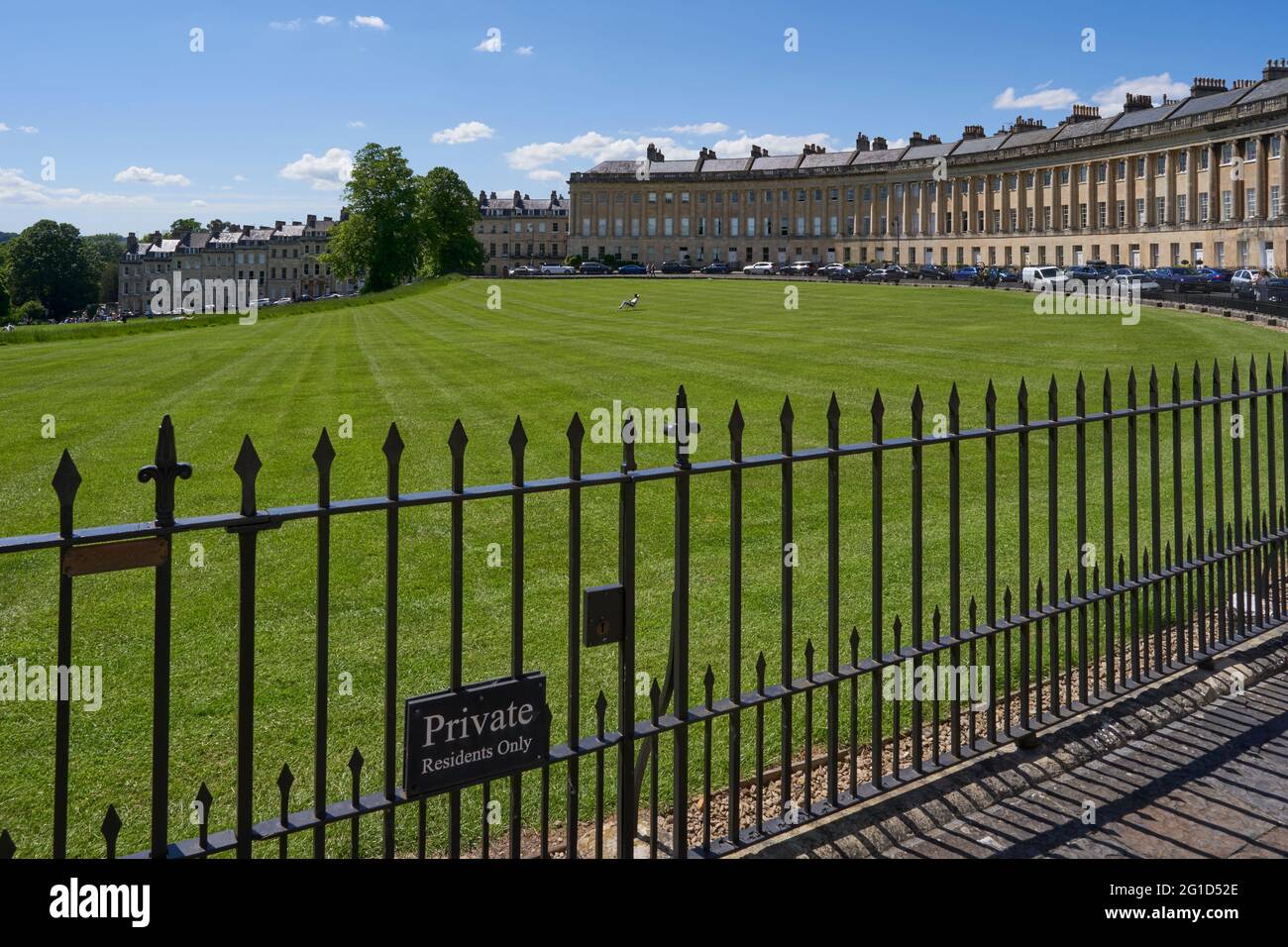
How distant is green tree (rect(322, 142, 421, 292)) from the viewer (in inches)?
3883

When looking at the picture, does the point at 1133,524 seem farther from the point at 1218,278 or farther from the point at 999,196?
the point at 999,196

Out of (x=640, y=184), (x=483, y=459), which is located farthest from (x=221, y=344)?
(x=640, y=184)

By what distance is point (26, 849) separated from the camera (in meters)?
5.21

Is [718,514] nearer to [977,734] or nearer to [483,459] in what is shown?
[483,459]

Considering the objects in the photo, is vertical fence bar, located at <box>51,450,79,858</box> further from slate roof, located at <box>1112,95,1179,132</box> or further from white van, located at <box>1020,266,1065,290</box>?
slate roof, located at <box>1112,95,1179,132</box>

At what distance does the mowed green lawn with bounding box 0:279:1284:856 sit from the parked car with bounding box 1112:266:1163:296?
782 inches

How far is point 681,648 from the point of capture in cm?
485

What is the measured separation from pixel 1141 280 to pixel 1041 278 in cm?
615

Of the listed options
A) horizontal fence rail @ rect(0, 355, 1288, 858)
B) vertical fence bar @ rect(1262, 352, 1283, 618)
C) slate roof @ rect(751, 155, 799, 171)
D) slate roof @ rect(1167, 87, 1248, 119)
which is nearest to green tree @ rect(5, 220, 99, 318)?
slate roof @ rect(751, 155, 799, 171)

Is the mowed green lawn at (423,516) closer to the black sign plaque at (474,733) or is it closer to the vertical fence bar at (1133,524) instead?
the black sign plaque at (474,733)

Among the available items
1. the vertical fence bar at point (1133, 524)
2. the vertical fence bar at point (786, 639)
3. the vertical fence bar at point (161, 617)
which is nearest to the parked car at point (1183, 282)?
the vertical fence bar at point (1133, 524)

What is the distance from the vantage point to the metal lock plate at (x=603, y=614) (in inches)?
179

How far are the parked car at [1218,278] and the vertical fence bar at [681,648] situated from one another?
48373mm
